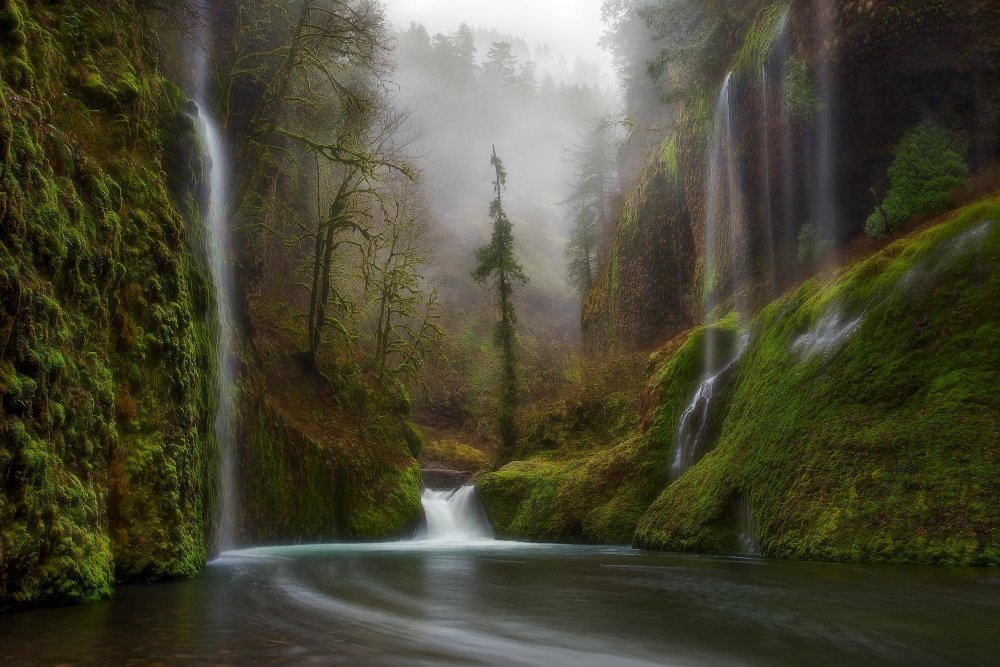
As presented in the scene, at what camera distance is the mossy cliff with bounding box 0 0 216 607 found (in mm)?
4574

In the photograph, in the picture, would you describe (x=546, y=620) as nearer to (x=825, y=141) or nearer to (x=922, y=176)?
(x=922, y=176)

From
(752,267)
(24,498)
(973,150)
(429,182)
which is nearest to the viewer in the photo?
(24,498)

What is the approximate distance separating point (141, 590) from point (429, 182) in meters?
67.1

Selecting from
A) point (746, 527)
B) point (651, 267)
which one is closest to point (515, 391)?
point (651, 267)

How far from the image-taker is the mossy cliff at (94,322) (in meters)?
4.57

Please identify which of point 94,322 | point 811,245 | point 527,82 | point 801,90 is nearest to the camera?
point 94,322

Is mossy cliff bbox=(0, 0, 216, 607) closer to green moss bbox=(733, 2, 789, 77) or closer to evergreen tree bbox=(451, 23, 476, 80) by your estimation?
green moss bbox=(733, 2, 789, 77)

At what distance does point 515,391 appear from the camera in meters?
23.1

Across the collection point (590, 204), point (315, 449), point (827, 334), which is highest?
point (590, 204)

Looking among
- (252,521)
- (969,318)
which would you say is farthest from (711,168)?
(252,521)

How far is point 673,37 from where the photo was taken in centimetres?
2119

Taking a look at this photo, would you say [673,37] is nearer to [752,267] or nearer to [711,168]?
[711,168]

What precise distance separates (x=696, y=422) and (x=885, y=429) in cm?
499

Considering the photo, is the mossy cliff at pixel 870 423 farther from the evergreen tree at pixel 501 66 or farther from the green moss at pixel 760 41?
the evergreen tree at pixel 501 66
